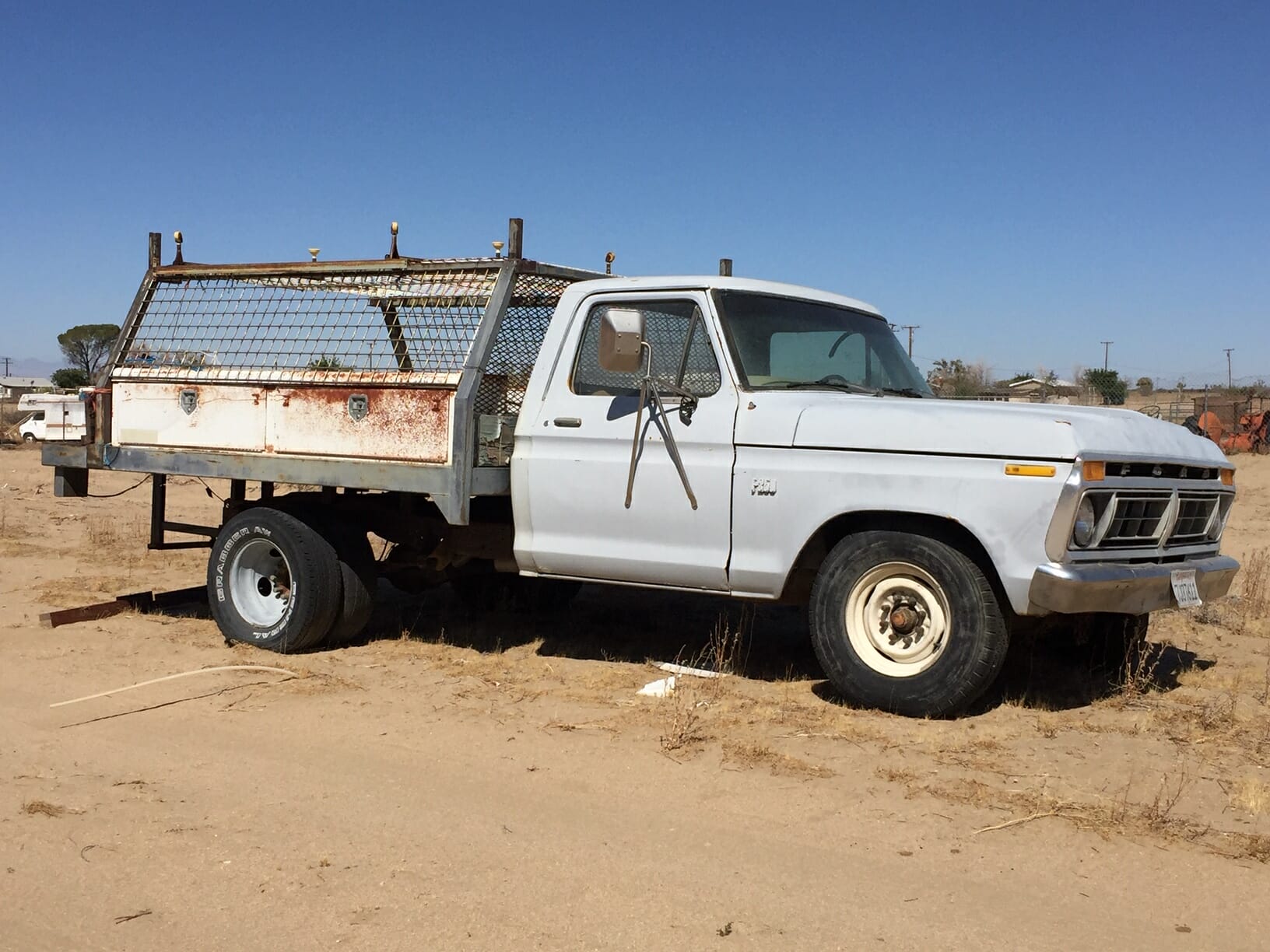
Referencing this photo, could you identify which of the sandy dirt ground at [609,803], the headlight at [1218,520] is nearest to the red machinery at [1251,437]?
the sandy dirt ground at [609,803]

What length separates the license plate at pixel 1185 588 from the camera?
5812mm

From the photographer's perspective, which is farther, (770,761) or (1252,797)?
(770,761)

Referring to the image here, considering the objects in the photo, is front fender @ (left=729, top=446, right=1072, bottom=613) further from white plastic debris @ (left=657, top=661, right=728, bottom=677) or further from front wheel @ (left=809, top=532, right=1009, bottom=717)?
white plastic debris @ (left=657, top=661, right=728, bottom=677)

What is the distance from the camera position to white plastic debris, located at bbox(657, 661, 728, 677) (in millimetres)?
6703

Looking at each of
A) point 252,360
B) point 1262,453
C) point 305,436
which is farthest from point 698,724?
point 1262,453

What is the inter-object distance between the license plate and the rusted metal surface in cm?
369

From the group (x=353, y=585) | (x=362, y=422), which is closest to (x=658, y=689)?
(x=353, y=585)

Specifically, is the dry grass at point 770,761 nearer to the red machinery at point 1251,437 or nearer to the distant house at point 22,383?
the red machinery at point 1251,437

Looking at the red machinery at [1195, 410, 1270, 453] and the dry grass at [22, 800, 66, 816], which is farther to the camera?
the red machinery at [1195, 410, 1270, 453]

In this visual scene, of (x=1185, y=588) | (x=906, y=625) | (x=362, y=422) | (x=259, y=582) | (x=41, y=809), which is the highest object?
(x=362, y=422)

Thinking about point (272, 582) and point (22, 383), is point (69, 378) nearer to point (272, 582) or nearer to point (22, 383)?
point (22, 383)

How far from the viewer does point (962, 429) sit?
18.4ft

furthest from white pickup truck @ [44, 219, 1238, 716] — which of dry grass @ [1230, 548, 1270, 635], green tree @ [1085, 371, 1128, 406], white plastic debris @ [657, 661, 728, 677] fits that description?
green tree @ [1085, 371, 1128, 406]

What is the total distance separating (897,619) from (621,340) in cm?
185
